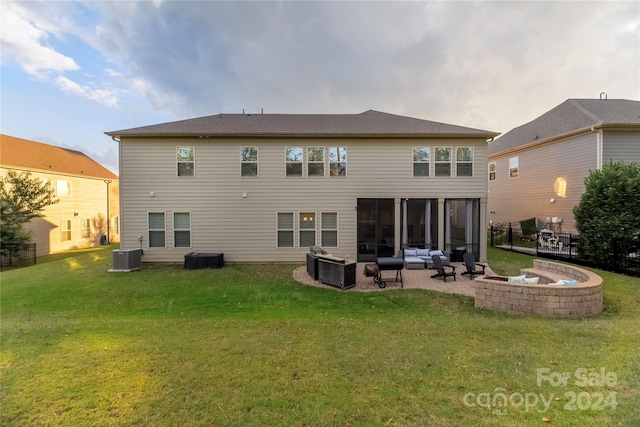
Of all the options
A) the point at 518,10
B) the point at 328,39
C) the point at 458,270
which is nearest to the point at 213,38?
the point at 328,39

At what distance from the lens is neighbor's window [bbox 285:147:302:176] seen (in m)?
11.8

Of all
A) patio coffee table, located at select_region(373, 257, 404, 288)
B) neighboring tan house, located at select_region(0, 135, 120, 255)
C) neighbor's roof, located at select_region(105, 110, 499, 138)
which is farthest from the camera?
neighboring tan house, located at select_region(0, 135, 120, 255)

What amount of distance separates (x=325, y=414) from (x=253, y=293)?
17.5 feet

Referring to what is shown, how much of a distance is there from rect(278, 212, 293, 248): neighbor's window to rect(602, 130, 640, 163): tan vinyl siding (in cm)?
1479

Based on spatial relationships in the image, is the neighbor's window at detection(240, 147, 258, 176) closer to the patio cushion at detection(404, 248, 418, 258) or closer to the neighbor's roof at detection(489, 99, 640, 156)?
the patio cushion at detection(404, 248, 418, 258)

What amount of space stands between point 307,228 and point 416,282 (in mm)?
5230

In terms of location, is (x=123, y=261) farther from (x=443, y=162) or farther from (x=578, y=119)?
Result: (x=578, y=119)

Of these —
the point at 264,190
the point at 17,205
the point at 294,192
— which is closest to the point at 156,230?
the point at 264,190

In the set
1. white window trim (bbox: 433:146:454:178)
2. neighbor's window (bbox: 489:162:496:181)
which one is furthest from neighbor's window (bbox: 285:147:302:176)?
neighbor's window (bbox: 489:162:496:181)

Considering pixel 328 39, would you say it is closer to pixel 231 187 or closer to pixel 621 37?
pixel 231 187

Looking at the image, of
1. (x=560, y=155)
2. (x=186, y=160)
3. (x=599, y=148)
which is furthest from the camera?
(x=560, y=155)

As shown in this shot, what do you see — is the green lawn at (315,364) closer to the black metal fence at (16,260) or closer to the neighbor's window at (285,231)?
the neighbor's window at (285,231)

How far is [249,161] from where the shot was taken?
11.8 metres

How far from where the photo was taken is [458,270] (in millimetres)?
9992
